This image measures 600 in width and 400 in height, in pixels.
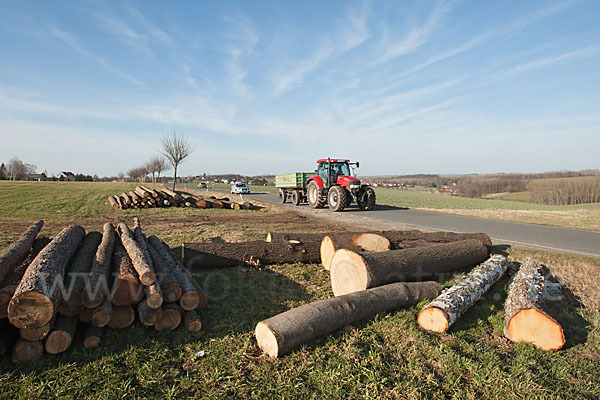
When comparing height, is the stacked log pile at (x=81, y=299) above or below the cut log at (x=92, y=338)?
above

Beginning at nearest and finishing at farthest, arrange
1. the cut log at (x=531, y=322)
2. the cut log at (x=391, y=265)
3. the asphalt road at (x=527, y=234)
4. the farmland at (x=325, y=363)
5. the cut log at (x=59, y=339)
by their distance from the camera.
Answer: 1. the farmland at (x=325, y=363)
2. the cut log at (x=59, y=339)
3. the cut log at (x=531, y=322)
4. the cut log at (x=391, y=265)
5. the asphalt road at (x=527, y=234)

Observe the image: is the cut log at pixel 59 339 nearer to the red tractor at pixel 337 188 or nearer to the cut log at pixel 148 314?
the cut log at pixel 148 314

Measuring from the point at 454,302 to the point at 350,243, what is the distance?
250 centimetres

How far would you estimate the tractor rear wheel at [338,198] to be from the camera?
50.2 feet

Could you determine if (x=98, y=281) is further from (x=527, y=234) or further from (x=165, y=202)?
(x=165, y=202)

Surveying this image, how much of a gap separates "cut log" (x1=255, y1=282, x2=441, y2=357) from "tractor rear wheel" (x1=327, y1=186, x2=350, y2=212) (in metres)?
10.6

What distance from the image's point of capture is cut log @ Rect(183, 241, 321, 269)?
6184mm

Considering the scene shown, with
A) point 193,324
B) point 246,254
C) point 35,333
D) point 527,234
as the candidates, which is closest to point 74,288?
point 35,333

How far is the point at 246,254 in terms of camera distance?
6.45 metres

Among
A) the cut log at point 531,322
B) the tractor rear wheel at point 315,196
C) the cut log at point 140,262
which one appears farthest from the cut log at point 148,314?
the tractor rear wheel at point 315,196

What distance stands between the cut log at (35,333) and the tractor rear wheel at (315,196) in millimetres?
13985

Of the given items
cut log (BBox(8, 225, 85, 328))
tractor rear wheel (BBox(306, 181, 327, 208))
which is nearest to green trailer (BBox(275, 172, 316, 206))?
tractor rear wheel (BBox(306, 181, 327, 208))

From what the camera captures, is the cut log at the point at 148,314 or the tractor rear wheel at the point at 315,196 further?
the tractor rear wheel at the point at 315,196

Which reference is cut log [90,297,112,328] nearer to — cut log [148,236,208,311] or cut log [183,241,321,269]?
cut log [148,236,208,311]
